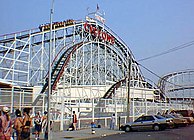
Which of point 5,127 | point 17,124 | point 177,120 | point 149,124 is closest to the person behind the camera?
point 5,127

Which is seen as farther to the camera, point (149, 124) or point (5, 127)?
point (149, 124)

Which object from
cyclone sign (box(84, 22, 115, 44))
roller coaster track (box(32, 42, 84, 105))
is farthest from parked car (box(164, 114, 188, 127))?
cyclone sign (box(84, 22, 115, 44))

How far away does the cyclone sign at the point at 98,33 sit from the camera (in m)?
47.0

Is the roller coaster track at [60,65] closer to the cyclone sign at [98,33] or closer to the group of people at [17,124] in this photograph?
the cyclone sign at [98,33]

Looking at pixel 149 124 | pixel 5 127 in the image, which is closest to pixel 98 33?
pixel 149 124

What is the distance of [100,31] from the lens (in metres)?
49.8

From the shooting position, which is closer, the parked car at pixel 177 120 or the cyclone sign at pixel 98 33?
the parked car at pixel 177 120

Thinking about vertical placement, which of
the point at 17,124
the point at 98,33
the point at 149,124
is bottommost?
the point at 149,124

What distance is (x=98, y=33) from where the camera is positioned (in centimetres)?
4903

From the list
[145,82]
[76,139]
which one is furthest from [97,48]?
[76,139]

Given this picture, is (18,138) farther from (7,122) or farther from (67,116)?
(67,116)

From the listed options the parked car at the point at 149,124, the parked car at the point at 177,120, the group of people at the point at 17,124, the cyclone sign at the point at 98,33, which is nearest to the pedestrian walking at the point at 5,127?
the group of people at the point at 17,124

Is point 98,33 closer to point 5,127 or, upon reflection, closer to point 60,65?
point 60,65

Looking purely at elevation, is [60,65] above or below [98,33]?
A: below
